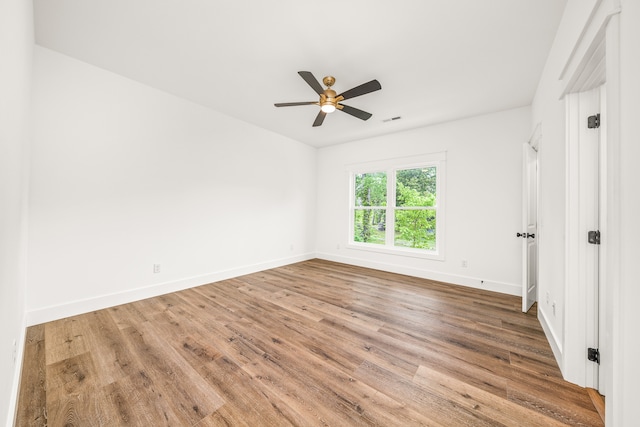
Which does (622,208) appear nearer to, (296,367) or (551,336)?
(551,336)

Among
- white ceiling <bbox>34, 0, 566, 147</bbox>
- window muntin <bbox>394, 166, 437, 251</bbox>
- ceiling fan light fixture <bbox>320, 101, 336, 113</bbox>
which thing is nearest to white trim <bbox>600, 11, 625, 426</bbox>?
white ceiling <bbox>34, 0, 566, 147</bbox>

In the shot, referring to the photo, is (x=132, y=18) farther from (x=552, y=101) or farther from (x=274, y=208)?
(x=552, y=101)

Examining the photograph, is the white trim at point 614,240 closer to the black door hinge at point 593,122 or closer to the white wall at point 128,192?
the black door hinge at point 593,122

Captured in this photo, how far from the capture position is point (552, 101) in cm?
220

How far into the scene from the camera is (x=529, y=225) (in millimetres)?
2891

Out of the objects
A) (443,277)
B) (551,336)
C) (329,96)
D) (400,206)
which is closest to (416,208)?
(400,206)

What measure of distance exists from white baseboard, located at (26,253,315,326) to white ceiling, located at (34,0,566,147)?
103 inches

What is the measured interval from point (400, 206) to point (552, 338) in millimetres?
2938

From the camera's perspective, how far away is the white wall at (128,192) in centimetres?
247

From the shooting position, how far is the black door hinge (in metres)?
1.64

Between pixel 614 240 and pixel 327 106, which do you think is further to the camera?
pixel 327 106

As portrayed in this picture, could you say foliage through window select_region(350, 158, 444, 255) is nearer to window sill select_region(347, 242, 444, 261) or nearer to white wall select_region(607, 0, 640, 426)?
window sill select_region(347, 242, 444, 261)

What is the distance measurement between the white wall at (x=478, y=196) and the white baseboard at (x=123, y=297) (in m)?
2.88

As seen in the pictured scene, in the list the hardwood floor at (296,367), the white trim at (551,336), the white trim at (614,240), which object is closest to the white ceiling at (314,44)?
the white trim at (614,240)
